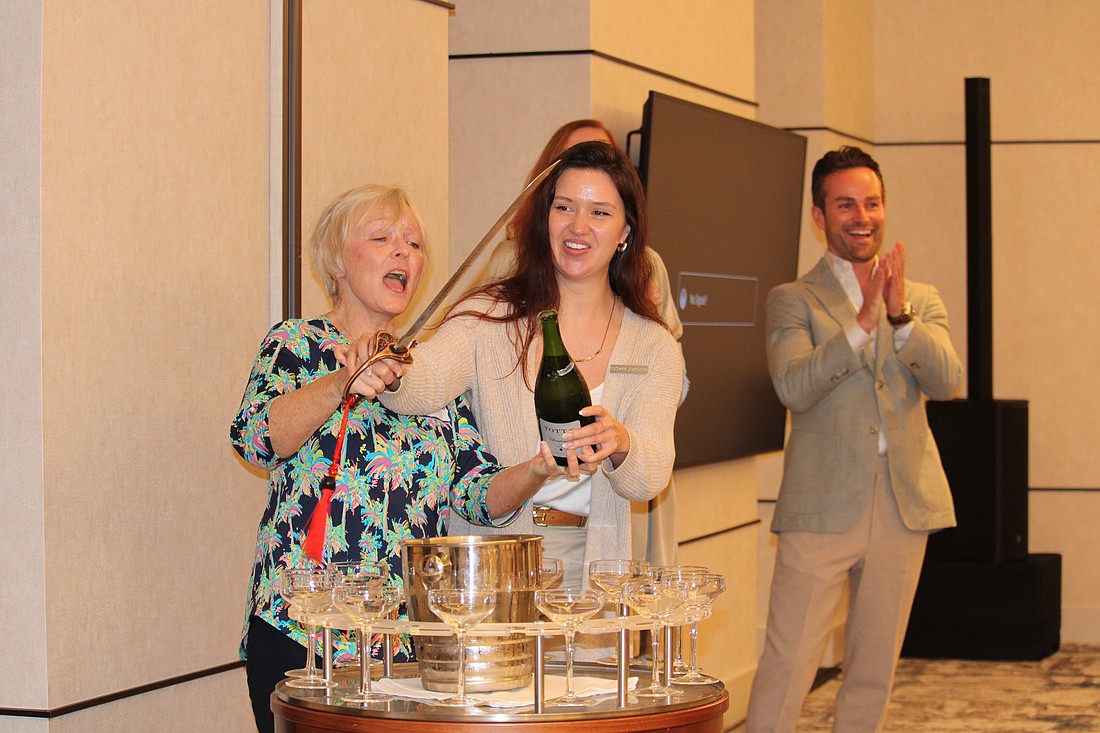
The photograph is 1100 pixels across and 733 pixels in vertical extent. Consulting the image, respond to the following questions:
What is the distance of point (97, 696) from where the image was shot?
2.70 meters

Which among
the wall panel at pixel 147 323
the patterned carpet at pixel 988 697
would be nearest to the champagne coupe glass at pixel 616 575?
the wall panel at pixel 147 323

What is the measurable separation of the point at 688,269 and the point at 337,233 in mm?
2436

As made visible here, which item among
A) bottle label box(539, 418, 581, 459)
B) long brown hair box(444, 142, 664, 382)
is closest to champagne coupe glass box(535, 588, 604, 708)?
bottle label box(539, 418, 581, 459)

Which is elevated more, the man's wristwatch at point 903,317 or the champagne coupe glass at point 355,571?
the man's wristwatch at point 903,317

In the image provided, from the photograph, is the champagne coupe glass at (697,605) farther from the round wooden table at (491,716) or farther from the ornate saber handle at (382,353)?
the ornate saber handle at (382,353)

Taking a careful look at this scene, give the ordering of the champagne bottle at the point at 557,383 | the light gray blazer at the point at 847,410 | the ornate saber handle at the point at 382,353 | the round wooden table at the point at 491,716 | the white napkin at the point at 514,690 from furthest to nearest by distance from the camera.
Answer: the light gray blazer at the point at 847,410
the champagne bottle at the point at 557,383
the ornate saber handle at the point at 382,353
the white napkin at the point at 514,690
the round wooden table at the point at 491,716

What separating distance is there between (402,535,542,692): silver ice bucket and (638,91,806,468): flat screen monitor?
274cm

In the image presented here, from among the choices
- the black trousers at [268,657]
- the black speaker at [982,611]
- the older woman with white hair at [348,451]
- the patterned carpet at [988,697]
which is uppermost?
the older woman with white hair at [348,451]

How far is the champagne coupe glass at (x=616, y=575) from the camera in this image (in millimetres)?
2098

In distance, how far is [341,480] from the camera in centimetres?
245

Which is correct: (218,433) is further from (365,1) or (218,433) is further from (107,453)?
(365,1)

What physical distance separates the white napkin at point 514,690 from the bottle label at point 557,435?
1.24 ft

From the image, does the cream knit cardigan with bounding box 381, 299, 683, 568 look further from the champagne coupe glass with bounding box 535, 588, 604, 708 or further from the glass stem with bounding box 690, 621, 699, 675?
the champagne coupe glass with bounding box 535, 588, 604, 708

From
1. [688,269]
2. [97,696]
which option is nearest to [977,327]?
[688,269]
